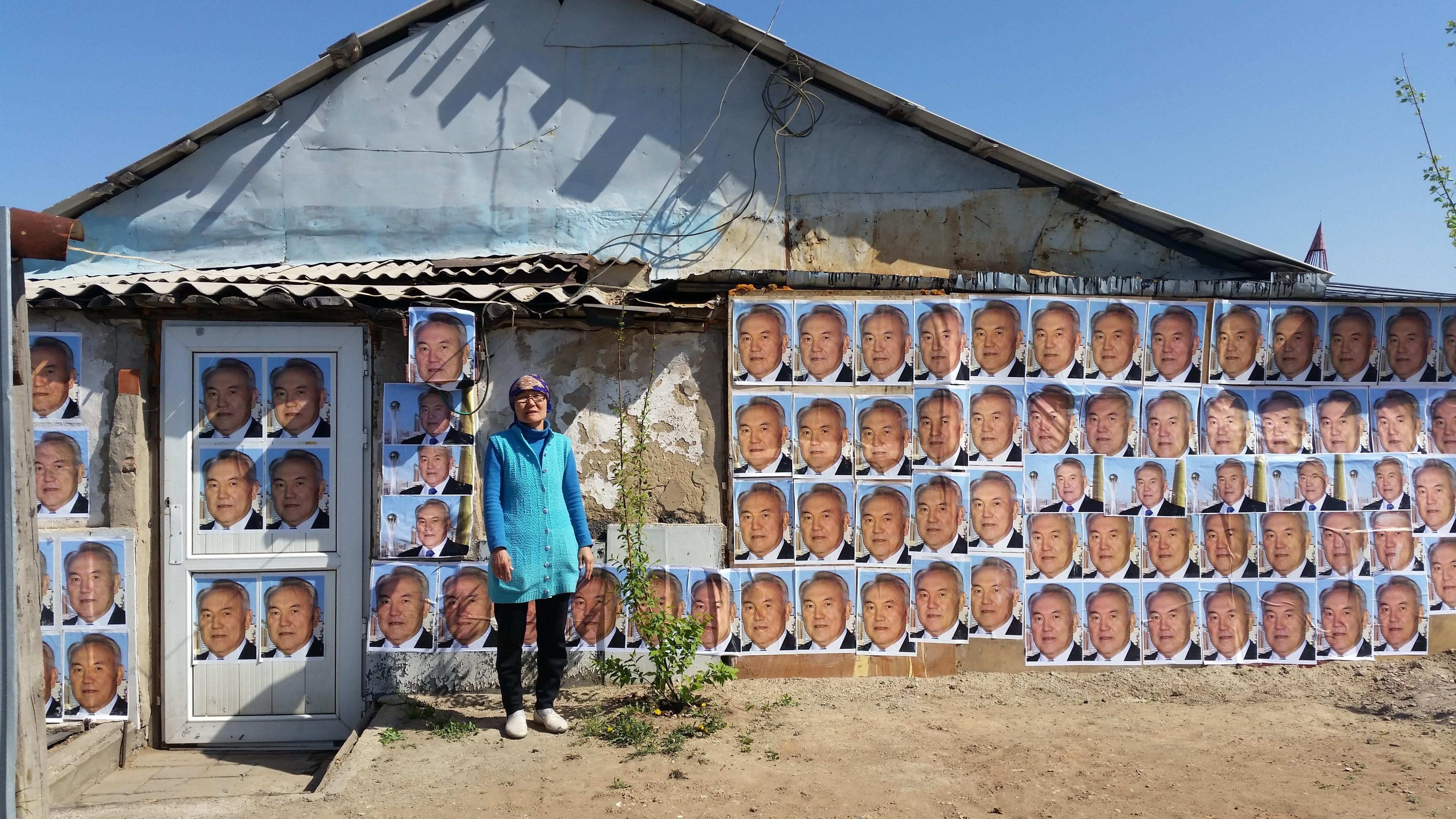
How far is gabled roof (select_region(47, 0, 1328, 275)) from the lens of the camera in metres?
5.53

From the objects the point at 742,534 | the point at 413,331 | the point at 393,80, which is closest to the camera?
the point at 413,331

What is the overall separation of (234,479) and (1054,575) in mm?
5299

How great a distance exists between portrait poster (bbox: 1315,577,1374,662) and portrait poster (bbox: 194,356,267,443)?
7028 millimetres

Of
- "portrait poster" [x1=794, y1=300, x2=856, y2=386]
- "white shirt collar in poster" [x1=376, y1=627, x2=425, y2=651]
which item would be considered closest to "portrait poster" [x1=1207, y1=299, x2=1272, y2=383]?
"portrait poster" [x1=794, y1=300, x2=856, y2=386]

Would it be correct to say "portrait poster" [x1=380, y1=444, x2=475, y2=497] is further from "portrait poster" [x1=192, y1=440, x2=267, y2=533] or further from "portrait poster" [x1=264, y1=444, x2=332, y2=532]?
"portrait poster" [x1=192, y1=440, x2=267, y2=533]

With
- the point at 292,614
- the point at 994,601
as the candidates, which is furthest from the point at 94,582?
the point at 994,601

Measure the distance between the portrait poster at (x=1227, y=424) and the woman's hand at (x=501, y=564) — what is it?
4.51m

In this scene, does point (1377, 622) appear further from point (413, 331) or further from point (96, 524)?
point (96, 524)

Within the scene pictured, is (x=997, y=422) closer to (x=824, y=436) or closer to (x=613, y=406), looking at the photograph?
(x=824, y=436)

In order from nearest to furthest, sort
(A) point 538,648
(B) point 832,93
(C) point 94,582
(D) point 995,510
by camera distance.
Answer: (A) point 538,648, (C) point 94,582, (D) point 995,510, (B) point 832,93

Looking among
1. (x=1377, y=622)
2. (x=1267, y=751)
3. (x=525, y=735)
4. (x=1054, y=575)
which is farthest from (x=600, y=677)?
(x=1377, y=622)

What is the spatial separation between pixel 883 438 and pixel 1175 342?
209cm

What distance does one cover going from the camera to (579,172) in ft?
19.0

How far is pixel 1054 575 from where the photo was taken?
5227 mm
